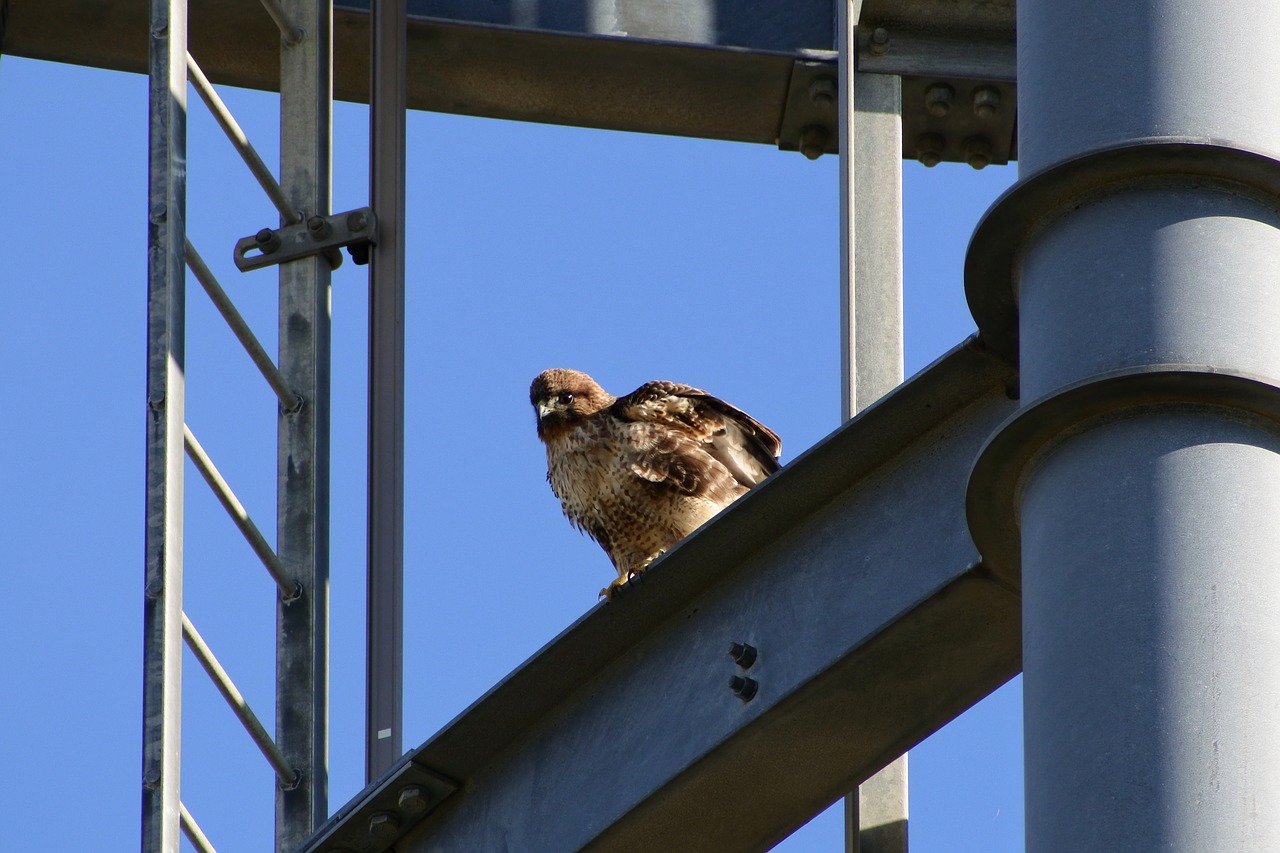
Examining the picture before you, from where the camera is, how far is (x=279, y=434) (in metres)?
5.73

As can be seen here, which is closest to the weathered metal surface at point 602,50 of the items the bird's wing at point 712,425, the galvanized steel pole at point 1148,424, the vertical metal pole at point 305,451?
the vertical metal pole at point 305,451

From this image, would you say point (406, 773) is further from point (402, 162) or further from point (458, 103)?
point (458, 103)

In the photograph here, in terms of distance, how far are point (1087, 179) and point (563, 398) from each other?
501 centimetres

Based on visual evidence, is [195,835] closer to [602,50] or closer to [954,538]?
[954,538]

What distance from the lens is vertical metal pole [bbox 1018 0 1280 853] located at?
228cm

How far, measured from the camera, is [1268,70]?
2.56 metres

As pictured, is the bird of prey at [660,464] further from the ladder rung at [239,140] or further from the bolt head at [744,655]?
the bolt head at [744,655]

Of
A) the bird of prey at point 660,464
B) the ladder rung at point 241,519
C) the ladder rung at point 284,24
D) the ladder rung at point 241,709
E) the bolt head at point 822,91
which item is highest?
the bolt head at point 822,91

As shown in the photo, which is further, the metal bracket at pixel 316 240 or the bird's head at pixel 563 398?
the bird's head at pixel 563 398

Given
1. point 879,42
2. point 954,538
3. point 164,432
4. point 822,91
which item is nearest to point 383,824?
point 164,432

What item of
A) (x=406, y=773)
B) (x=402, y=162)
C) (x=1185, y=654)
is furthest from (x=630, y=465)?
(x=1185, y=654)

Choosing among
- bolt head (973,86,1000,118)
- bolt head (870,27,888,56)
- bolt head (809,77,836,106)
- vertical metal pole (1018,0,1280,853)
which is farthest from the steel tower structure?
bolt head (809,77,836,106)

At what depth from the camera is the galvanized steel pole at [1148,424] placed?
228 cm

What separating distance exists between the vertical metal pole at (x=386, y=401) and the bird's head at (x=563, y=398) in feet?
5.17
